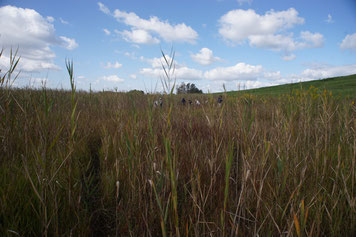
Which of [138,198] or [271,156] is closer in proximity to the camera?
[138,198]

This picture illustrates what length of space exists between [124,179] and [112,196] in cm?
16

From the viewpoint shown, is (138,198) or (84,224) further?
(138,198)

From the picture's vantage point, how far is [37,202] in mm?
1045

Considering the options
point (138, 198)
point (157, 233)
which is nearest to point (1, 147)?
point (138, 198)

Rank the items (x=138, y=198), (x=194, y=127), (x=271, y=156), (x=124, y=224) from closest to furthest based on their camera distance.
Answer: (x=124, y=224) < (x=138, y=198) < (x=271, y=156) < (x=194, y=127)

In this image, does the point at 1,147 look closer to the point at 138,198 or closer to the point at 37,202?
the point at 37,202

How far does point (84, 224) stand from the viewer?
0.97 m

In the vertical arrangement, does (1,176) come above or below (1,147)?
below

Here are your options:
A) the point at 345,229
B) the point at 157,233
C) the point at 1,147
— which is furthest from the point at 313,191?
the point at 1,147

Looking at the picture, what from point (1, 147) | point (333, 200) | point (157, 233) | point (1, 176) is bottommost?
point (157, 233)

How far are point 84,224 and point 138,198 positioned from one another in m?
0.34

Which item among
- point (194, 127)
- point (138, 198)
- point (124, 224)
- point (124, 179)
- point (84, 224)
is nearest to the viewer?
point (84, 224)

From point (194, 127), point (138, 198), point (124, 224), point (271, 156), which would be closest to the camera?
point (124, 224)

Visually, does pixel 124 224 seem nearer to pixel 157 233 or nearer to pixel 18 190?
pixel 157 233
